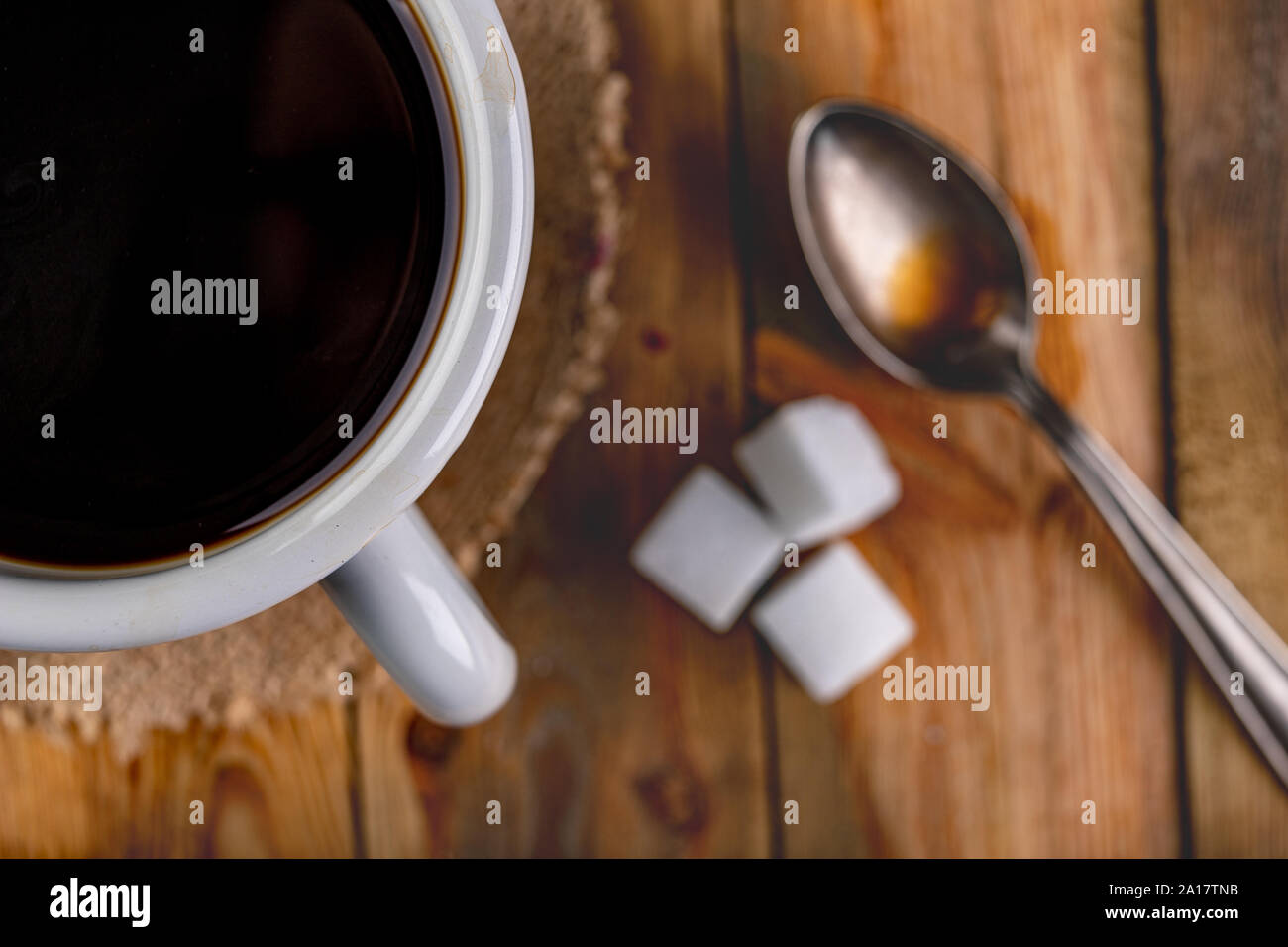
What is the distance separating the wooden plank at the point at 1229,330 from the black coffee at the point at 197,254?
1.37 feet

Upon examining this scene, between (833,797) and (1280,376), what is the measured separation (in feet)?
1.05

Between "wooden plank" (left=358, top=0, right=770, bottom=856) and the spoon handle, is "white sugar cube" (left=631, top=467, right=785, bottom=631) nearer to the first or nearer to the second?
"wooden plank" (left=358, top=0, right=770, bottom=856)

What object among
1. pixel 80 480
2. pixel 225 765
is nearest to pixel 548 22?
pixel 80 480

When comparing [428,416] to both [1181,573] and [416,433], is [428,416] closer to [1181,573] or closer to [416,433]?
[416,433]

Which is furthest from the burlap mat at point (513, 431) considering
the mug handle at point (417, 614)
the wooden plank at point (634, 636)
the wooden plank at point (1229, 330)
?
the wooden plank at point (1229, 330)

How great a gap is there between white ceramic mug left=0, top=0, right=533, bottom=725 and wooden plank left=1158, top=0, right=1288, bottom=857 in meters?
0.40

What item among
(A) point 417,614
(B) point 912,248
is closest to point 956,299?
(B) point 912,248

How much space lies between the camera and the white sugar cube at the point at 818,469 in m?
0.50

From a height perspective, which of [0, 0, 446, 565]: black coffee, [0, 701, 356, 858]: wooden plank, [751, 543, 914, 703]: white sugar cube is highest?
[0, 0, 446, 565]: black coffee

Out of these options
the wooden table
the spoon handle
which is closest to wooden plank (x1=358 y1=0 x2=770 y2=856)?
the wooden table

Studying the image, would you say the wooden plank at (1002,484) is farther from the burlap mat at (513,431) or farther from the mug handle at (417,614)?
the mug handle at (417,614)

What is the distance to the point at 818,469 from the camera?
50 cm

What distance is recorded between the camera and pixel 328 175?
1.02 ft

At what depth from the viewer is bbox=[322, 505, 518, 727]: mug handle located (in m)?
0.31
